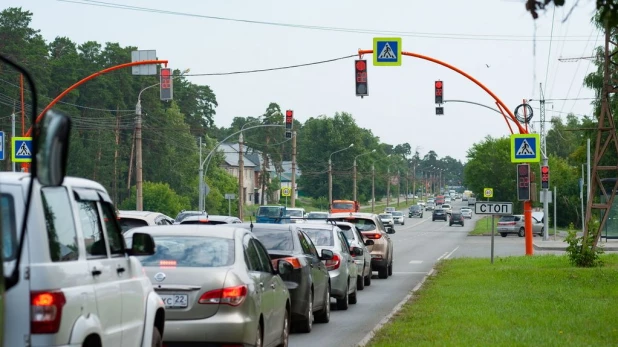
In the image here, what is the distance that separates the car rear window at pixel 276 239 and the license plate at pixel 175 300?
4.78m

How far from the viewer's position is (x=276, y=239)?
15.6 m

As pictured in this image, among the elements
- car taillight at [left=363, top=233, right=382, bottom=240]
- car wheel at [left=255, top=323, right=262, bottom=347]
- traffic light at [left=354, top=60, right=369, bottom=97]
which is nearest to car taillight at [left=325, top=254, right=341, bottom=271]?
car wheel at [left=255, top=323, right=262, bottom=347]

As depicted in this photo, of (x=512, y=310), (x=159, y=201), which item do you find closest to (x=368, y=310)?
(x=512, y=310)

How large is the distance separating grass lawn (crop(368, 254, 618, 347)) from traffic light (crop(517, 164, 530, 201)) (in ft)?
16.0

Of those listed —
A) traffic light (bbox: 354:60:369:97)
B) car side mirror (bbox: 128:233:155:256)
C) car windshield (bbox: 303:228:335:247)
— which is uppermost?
traffic light (bbox: 354:60:369:97)

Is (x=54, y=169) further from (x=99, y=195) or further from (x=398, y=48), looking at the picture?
(x=398, y=48)

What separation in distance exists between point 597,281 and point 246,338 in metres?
14.0

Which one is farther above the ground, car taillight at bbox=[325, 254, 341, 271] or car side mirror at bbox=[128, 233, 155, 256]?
car side mirror at bbox=[128, 233, 155, 256]

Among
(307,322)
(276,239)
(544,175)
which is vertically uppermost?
(544,175)

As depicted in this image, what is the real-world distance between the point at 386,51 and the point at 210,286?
1925cm

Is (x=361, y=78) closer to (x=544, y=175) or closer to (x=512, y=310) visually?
(x=512, y=310)

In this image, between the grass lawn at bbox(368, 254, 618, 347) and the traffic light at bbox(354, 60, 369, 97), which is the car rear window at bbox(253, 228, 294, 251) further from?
the traffic light at bbox(354, 60, 369, 97)

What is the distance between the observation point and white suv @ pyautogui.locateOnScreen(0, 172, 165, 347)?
6.50 meters

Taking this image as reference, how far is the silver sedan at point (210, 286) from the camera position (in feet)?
35.0
